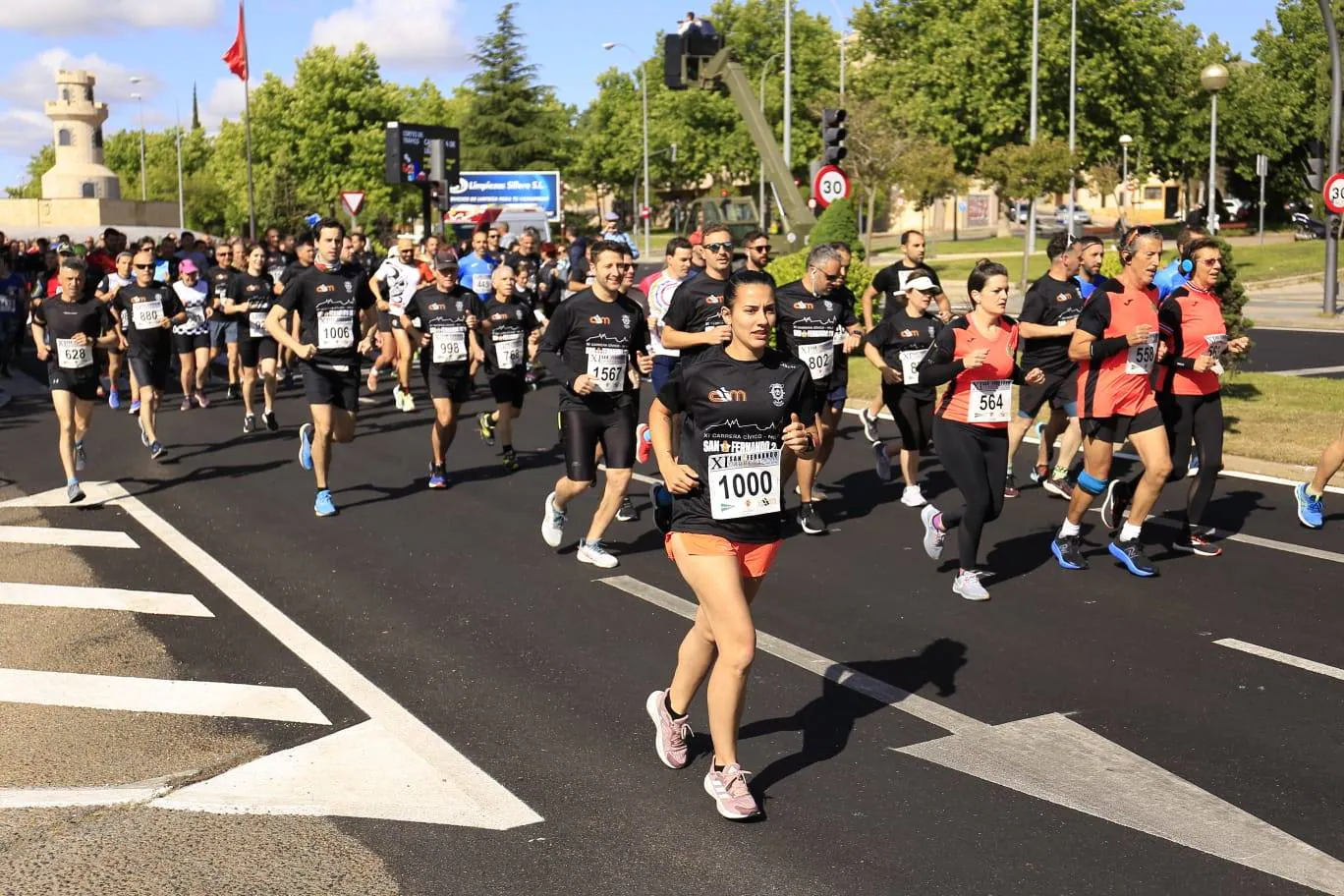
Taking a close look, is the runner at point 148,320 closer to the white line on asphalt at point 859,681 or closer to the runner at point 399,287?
the runner at point 399,287

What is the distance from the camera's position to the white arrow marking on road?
5.04 meters

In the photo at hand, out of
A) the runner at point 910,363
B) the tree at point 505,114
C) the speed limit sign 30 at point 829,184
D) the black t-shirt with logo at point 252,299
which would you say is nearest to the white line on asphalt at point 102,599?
the runner at point 910,363

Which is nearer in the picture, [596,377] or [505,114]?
[596,377]

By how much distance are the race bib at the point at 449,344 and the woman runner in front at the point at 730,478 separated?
7207 mm

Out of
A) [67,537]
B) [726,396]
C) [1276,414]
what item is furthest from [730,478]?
[1276,414]

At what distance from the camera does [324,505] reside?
1152 cm

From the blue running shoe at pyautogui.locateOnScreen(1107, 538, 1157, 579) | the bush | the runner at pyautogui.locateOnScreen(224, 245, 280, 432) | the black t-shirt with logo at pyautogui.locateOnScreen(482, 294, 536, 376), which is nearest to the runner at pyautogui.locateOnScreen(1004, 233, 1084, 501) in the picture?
the blue running shoe at pyautogui.locateOnScreen(1107, 538, 1157, 579)

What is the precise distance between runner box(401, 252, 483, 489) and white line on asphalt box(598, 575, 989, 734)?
442cm

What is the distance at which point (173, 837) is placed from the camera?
522 cm

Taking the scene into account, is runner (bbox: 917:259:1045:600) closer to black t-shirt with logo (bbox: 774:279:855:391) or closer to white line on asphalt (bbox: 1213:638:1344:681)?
white line on asphalt (bbox: 1213:638:1344:681)

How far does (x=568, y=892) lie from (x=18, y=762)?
261cm

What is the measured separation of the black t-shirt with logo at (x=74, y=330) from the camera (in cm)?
1205

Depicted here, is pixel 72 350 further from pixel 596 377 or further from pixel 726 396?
pixel 726 396

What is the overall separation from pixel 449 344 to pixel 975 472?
5540 millimetres
